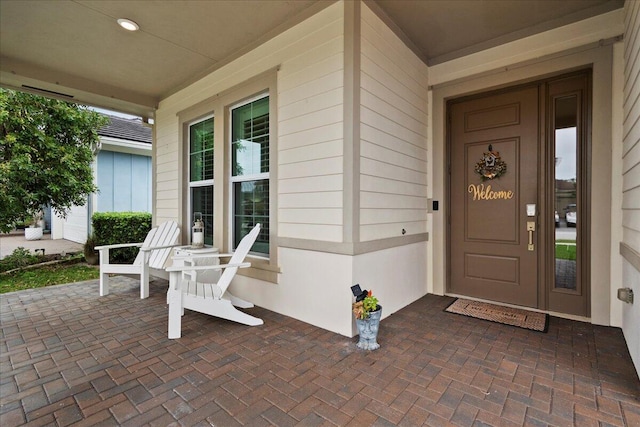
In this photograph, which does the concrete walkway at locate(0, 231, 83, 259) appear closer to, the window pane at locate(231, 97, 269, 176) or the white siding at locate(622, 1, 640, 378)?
the window pane at locate(231, 97, 269, 176)

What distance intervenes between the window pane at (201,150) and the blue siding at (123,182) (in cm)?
504

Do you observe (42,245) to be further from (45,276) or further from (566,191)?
(566,191)

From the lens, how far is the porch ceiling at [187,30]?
294 cm

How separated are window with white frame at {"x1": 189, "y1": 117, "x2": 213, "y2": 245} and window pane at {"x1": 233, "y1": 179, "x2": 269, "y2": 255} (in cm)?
67

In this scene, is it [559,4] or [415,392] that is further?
[559,4]

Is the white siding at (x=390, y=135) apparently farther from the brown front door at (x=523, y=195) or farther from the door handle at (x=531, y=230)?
the door handle at (x=531, y=230)

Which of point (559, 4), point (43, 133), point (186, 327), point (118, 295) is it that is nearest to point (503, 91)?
point (559, 4)

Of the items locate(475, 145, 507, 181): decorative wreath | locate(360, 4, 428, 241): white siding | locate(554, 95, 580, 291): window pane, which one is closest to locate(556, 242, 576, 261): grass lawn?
locate(554, 95, 580, 291): window pane

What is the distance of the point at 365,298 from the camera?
97.7 inches

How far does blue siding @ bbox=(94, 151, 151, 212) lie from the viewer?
8.46 meters

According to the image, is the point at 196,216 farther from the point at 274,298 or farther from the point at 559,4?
the point at 559,4

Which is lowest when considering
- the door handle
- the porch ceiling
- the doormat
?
the doormat

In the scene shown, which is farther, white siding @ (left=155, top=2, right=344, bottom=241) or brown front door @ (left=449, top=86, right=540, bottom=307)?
brown front door @ (left=449, top=86, right=540, bottom=307)

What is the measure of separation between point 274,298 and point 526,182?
302 centimetres
